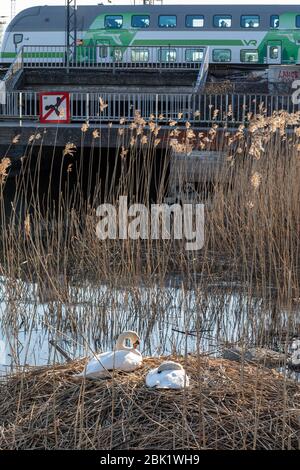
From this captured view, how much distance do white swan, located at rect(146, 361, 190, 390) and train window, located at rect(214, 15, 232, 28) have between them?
2138cm

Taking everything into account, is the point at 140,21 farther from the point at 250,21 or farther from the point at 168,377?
the point at 168,377

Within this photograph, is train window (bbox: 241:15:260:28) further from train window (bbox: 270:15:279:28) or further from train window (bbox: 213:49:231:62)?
train window (bbox: 213:49:231:62)

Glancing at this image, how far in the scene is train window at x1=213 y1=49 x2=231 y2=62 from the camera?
24.4 metres

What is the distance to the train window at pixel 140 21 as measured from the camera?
24.8 m

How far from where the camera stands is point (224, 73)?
2148 cm

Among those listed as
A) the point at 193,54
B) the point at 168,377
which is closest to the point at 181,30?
the point at 193,54

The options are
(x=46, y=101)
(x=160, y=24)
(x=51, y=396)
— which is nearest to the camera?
(x=51, y=396)

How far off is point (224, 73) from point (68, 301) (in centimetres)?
1629

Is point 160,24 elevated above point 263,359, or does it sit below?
below

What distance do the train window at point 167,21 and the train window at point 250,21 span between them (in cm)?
185

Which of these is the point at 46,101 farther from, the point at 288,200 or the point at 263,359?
the point at 263,359

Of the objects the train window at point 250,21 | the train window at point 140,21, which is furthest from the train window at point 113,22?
the train window at point 250,21

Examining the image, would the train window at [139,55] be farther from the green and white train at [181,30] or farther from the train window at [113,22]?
the train window at [113,22]
